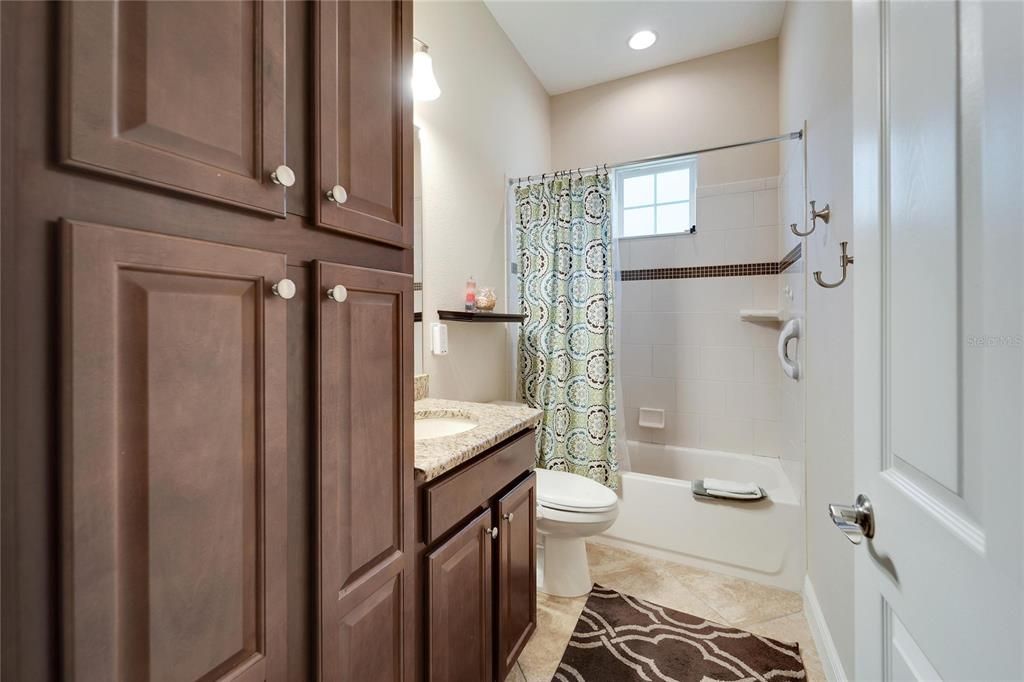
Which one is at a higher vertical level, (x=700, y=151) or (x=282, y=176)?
(x=700, y=151)

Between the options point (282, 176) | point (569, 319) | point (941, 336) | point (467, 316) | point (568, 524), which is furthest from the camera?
point (569, 319)

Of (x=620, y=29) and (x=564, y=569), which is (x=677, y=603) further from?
(x=620, y=29)

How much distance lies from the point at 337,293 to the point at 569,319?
1.82 metres

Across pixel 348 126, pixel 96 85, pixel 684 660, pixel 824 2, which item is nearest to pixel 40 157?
pixel 96 85

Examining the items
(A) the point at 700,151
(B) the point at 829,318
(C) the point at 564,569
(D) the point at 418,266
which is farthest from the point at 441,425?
(A) the point at 700,151

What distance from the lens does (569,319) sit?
2.44 m

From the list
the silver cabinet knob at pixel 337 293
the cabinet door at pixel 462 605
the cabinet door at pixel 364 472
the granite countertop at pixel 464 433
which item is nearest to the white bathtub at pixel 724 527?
the granite countertop at pixel 464 433

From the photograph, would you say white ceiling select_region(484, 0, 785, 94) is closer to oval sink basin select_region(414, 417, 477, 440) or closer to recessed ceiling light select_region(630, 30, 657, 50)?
recessed ceiling light select_region(630, 30, 657, 50)

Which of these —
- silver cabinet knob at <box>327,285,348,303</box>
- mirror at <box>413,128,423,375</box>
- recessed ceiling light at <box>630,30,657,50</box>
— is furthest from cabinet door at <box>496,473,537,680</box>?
recessed ceiling light at <box>630,30,657,50</box>

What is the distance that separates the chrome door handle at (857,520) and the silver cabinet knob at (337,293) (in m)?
0.86

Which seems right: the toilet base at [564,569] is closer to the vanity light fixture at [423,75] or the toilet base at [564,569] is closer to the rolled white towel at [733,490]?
the rolled white towel at [733,490]

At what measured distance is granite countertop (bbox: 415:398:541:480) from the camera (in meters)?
1.02

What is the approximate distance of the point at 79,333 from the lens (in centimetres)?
44

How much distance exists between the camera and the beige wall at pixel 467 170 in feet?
6.39
